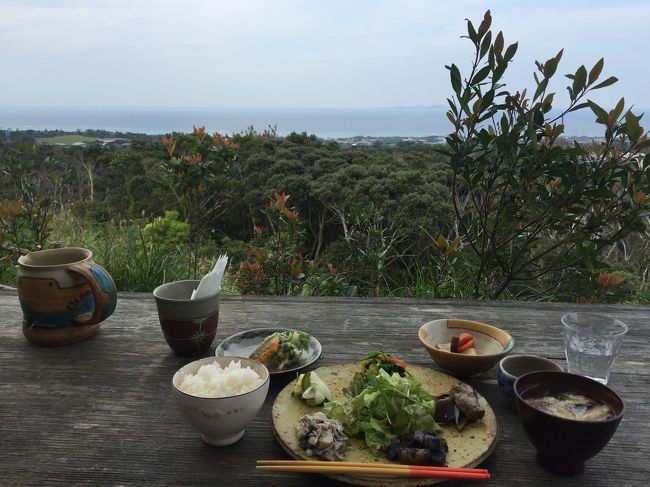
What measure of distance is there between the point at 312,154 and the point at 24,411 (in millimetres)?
5895

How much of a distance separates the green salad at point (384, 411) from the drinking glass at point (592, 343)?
0.46 m

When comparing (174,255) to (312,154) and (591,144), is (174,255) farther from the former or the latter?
(312,154)

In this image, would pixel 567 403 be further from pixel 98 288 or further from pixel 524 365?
pixel 98 288

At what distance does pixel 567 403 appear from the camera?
38.9 inches

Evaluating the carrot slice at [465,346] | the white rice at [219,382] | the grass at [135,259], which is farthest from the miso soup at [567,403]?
the grass at [135,259]

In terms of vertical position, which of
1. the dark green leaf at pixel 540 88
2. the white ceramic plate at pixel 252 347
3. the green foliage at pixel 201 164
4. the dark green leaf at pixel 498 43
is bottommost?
the white ceramic plate at pixel 252 347

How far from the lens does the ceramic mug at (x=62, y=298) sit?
142 cm

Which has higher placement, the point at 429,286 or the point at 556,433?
the point at 556,433

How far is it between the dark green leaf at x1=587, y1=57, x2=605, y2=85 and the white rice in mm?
1676

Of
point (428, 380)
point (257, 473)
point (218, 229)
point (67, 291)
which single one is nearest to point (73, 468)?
point (257, 473)

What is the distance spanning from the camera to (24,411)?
3.77ft

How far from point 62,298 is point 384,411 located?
1.00 metres

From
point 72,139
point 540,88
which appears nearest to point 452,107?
point 540,88

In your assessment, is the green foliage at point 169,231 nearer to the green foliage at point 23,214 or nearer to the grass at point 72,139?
the green foliage at point 23,214
